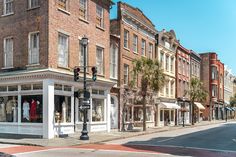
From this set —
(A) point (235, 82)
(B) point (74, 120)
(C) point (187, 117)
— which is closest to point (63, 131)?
(B) point (74, 120)

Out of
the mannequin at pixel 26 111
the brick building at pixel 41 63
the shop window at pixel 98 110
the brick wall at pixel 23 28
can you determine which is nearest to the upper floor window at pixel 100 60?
the brick building at pixel 41 63

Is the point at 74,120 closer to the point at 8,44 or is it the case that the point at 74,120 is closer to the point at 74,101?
the point at 74,101

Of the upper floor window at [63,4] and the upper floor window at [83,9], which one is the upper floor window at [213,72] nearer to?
the upper floor window at [83,9]

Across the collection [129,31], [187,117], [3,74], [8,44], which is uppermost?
[129,31]

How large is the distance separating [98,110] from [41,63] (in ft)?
23.7

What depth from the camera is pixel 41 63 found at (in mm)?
23891

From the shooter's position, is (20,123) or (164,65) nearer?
(20,123)

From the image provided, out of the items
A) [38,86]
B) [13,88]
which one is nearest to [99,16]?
[38,86]

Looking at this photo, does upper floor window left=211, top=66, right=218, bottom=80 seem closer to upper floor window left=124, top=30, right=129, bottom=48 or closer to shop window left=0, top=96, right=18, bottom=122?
upper floor window left=124, top=30, right=129, bottom=48

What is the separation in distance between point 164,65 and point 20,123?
23.8 m

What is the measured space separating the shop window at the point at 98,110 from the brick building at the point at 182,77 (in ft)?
67.6

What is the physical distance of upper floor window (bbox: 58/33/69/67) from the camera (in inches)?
985

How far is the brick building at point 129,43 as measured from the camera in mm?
33812

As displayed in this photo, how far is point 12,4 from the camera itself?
2598cm
